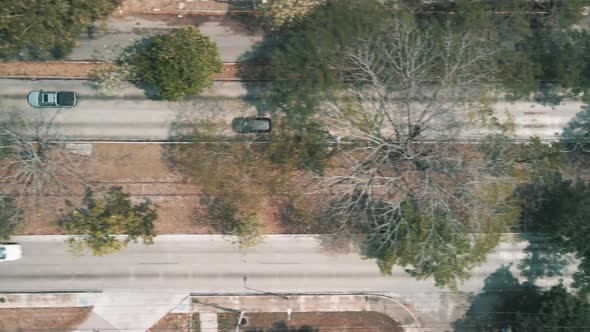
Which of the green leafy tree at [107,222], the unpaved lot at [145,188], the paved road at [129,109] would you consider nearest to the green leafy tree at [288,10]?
the paved road at [129,109]

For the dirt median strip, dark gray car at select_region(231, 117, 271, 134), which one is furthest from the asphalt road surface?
the dirt median strip

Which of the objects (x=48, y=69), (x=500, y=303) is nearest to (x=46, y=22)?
(x=48, y=69)

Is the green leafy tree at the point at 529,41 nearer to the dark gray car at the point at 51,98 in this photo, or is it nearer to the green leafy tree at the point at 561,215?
the green leafy tree at the point at 561,215

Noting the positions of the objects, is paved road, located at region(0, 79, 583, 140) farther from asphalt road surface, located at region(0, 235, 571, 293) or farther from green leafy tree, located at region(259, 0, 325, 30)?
asphalt road surface, located at region(0, 235, 571, 293)

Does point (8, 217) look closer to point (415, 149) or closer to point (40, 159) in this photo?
point (40, 159)

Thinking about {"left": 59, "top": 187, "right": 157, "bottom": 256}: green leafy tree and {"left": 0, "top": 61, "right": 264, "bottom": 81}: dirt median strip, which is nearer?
{"left": 59, "top": 187, "right": 157, "bottom": 256}: green leafy tree

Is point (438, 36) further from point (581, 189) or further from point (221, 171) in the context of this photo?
point (221, 171)

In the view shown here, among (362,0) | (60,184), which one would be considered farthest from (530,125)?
(60,184)
